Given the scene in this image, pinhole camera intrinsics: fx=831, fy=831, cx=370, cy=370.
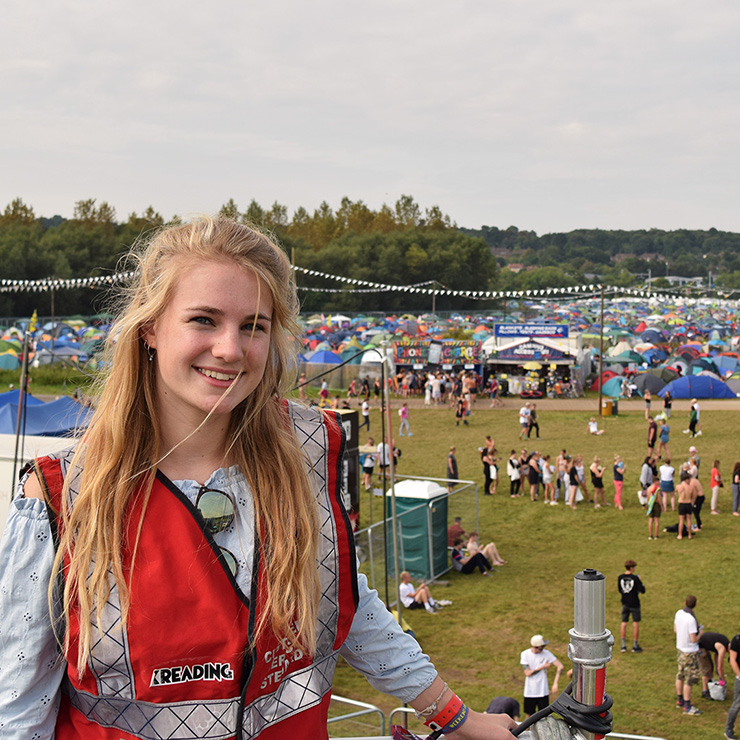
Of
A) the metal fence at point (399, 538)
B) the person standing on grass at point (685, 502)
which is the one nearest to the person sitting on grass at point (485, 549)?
the metal fence at point (399, 538)

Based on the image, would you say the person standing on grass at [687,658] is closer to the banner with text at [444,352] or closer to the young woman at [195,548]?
the young woman at [195,548]

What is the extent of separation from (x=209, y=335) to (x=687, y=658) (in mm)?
9285

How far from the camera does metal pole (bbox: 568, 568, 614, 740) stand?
1.35 m

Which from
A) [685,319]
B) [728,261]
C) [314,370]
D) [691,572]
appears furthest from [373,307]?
[728,261]

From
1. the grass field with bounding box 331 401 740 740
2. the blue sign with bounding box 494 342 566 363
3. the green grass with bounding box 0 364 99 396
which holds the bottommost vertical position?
the grass field with bounding box 331 401 740 740

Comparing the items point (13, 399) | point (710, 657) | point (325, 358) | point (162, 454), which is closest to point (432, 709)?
point (162, 454)

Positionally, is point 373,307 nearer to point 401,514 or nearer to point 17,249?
point 17,249

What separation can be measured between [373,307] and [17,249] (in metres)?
31.8

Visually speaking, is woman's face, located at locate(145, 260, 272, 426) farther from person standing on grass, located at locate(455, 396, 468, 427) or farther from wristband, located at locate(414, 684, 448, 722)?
person standing on grass, located at locate(455, 396, 468, 427)

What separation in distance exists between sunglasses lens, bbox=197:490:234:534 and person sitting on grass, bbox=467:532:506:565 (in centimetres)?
1286

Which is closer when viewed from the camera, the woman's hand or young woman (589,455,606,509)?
the woman's hand

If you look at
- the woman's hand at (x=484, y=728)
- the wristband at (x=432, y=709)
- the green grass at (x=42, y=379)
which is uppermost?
the wristband at (x=432, y=709)

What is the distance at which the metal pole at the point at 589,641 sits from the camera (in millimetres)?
1352

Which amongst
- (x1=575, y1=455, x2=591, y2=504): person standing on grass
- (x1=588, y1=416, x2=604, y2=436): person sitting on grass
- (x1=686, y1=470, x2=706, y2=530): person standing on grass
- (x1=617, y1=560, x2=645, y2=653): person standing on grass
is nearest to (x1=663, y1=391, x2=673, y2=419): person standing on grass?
(x1=588, y1=416, x2=604, y2=436): person sitting on grass
